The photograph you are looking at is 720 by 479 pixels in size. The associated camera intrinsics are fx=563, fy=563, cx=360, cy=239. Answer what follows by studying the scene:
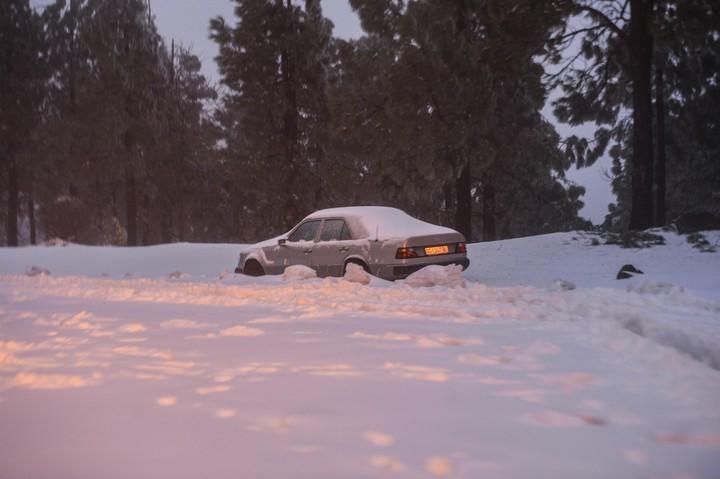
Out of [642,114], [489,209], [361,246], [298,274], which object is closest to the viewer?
[298,274]

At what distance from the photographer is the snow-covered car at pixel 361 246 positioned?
855 cm

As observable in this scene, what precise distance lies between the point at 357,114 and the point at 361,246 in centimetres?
1032

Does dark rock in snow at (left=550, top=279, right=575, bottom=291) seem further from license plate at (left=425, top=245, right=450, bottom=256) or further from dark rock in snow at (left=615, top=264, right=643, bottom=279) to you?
dark rock in snow at (left=615, top=264, right=643, bottom=279)

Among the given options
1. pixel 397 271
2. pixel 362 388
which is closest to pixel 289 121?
pixel 397 271

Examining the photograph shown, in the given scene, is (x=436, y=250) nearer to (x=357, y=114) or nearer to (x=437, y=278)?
(x=437, y=278)

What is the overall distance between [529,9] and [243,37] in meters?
11.8

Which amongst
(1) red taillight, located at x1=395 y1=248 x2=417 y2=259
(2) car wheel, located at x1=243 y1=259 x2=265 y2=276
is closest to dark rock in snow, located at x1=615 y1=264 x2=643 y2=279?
(1) red taillight, located at x1=395 y1=248 x2=417 y2=259

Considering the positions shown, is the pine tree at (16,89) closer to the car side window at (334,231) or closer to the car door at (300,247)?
the car door at (300,247)

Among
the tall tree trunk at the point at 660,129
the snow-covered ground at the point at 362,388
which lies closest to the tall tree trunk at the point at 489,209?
the tall tree trunk at the point at 660,129

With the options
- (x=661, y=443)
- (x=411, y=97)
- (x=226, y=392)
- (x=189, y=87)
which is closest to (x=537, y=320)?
(x=661, y=443)

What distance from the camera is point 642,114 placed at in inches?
558

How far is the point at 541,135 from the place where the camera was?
2152 cm

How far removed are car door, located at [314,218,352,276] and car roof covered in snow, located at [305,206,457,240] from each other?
0.61ft

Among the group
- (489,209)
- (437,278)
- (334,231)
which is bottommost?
(437,278)
